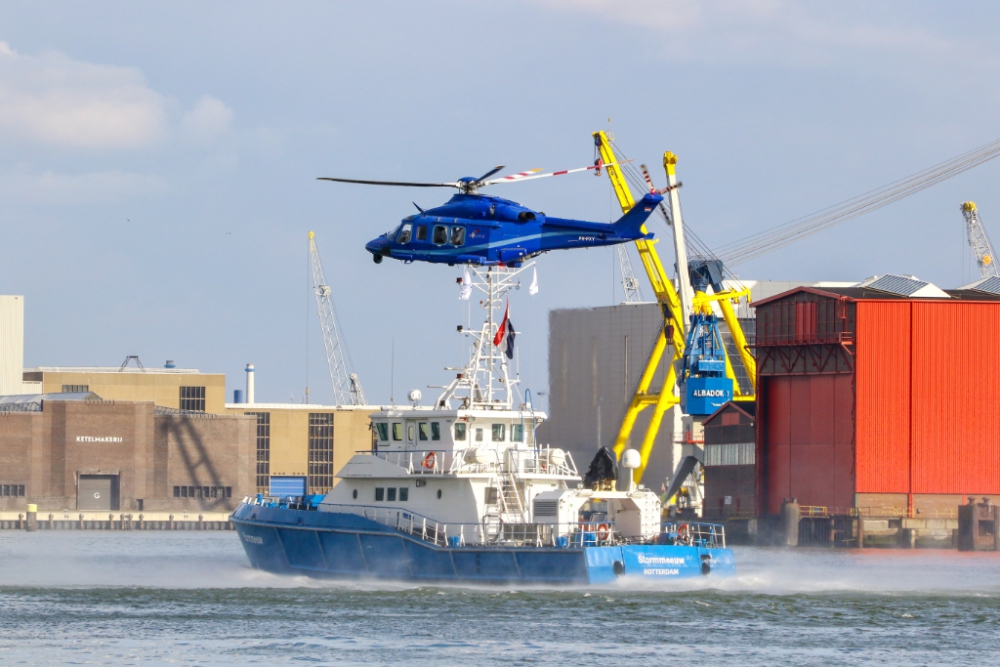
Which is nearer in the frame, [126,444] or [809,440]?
[809,440]

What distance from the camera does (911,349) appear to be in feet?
272

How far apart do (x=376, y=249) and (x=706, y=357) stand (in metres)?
48.7

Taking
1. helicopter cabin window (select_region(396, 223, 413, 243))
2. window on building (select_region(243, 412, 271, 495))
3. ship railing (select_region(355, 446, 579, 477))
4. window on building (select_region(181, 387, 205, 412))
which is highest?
helicopter cabin window (select_region(396, 223, 413, 243))

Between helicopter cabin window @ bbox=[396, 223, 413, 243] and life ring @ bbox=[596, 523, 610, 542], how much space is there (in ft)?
33.2

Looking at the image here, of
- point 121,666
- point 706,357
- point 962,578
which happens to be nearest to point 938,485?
point 706,357

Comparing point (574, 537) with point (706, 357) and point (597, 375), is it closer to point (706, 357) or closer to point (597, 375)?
point (706, 357)

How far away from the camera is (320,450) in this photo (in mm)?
155125

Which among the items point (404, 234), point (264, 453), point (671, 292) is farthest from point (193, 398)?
point (404, 234)

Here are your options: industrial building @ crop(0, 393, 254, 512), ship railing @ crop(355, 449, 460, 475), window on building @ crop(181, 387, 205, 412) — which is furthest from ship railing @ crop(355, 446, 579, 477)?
window on building @ crop(181, 387, 205, 412)

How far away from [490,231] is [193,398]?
10701cm

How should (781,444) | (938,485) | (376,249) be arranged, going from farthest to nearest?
(781,444) < (938,485) < (376,249)

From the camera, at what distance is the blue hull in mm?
40781

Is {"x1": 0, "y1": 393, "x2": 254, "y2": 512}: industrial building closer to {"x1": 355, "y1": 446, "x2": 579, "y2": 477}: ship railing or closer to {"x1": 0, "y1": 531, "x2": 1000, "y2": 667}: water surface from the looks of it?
{"x1": 0, "y1": 531, "x2": 1000, "y2": 667}: water surface

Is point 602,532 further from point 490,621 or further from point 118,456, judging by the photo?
point 118,456
